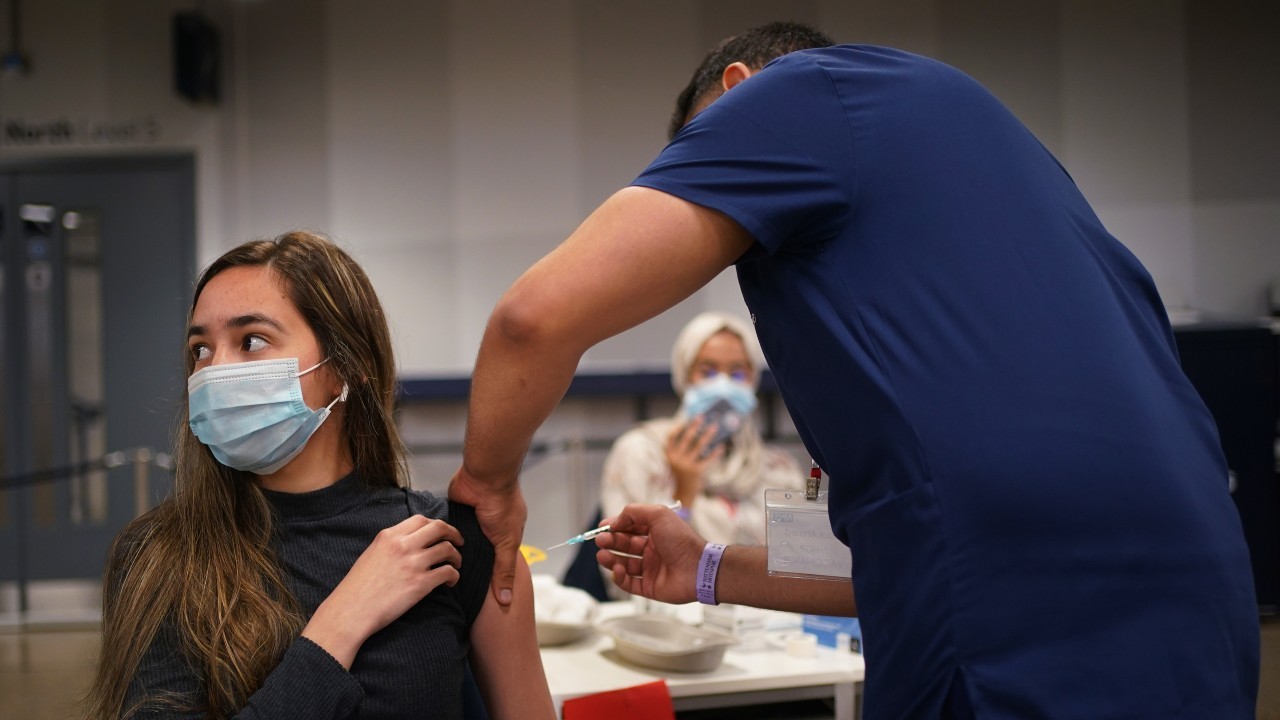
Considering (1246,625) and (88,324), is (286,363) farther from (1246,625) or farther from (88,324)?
(88,324)

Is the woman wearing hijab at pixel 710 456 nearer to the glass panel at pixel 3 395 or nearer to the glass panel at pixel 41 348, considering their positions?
the glass panel at pixel 41 348

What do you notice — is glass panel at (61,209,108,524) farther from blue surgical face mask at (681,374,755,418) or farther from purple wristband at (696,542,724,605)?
purple wristband at (696,542,724,605)

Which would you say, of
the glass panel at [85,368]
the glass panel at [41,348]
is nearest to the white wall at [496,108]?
the glass panel at [41,348]

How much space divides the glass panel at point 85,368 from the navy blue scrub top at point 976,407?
5.52 m

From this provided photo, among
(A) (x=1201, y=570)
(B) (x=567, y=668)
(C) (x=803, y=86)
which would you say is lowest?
(B) (x=567, y=668)

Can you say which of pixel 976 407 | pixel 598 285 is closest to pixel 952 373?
pixel 976 407

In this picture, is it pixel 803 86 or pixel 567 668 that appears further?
pixel 567 668

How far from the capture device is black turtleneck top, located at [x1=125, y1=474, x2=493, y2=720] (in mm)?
1229

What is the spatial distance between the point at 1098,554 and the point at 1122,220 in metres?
5.22

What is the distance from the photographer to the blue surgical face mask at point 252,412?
1409 mm

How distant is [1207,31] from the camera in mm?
5477

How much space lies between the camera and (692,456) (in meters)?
3.34

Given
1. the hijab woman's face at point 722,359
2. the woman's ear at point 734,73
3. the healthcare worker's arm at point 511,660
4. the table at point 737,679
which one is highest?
the woman's ear at point 734,73

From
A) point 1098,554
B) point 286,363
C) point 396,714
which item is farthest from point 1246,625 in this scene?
point 286,363
